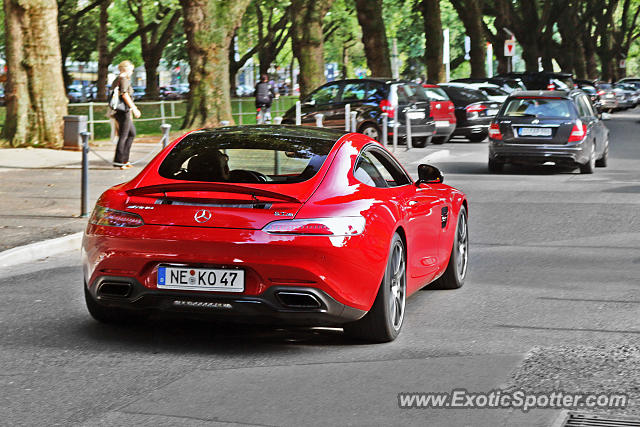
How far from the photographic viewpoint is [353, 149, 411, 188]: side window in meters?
7.21

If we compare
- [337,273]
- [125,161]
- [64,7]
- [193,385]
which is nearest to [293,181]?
[337,273]

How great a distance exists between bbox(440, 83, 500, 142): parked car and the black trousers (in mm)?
12938

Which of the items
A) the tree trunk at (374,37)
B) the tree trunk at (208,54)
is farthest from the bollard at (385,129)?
the tree trunk at (374,37)

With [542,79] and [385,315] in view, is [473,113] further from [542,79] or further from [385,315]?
[385,315]

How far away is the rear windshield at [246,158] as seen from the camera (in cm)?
691

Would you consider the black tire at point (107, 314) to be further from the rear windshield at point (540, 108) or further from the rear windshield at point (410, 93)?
the rear windshield at point (410, 93)

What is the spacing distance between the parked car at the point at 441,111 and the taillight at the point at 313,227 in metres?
21.7

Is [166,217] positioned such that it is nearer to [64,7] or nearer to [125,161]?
[125,161]

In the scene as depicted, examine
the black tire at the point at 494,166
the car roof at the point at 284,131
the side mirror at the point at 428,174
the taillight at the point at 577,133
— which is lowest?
the black tire at the point at 494,166

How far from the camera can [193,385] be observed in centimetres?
575

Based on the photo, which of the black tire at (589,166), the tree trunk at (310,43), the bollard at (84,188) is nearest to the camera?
the bollard at (84,188)

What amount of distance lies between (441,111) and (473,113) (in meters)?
2.86

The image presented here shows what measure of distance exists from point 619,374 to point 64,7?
5482cm

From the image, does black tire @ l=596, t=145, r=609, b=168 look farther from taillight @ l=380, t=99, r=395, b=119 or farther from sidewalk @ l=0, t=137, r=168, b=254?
sidewalk @ l=0, t=137, r=168, b=254
